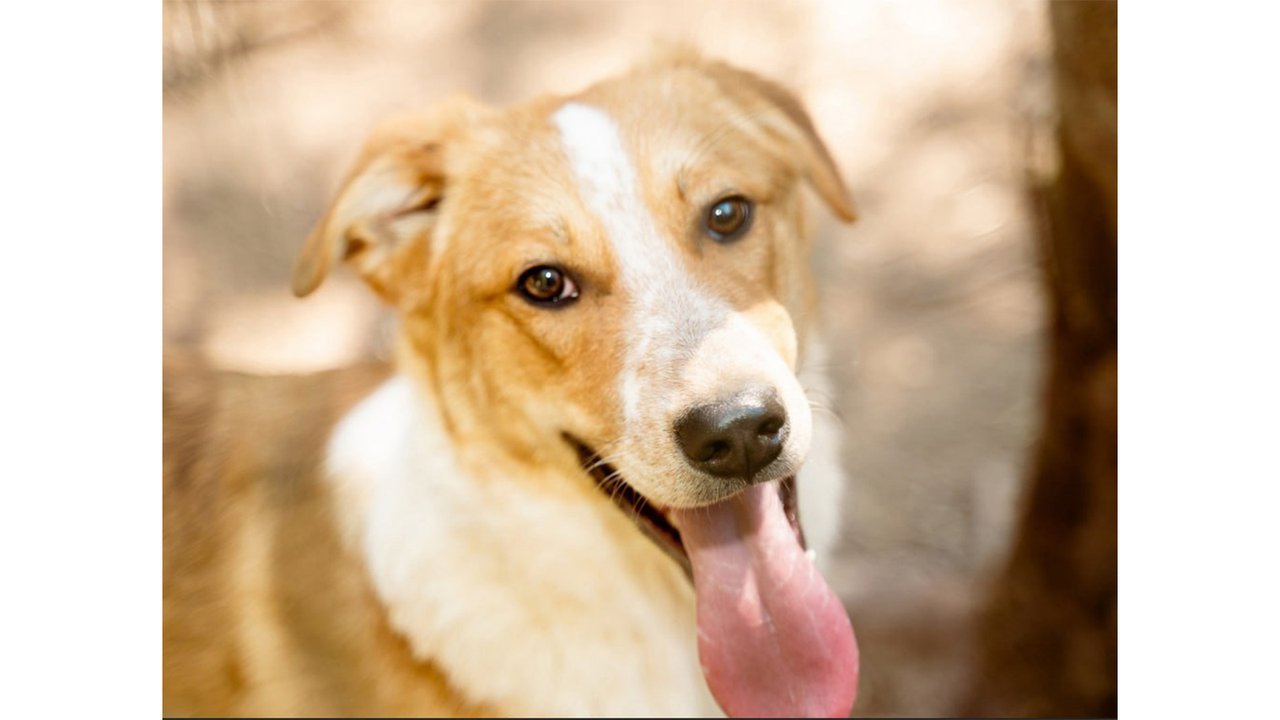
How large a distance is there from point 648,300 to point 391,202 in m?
0.55

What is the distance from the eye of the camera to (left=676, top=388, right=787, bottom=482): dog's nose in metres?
1.51

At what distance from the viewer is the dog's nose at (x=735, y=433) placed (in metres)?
1.51

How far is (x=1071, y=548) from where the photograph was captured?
238 cm

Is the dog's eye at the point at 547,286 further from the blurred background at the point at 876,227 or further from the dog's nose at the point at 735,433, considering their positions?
the blurred background at the point at 876,227

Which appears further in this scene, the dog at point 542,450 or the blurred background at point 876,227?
the blurred background at point 876,227

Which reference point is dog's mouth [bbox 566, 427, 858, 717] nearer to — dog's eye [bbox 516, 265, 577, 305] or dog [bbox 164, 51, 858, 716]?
dog [bbox 164, 51, 858, 716]

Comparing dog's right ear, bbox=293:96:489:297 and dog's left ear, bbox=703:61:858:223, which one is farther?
dog's left ear, bbox=703:61:858:223

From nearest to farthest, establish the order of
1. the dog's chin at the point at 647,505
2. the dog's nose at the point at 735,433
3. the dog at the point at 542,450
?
the dog's nose at the point at 735,433 → the dog at the point at 542,450 → the dog's chin at the point at 647,505

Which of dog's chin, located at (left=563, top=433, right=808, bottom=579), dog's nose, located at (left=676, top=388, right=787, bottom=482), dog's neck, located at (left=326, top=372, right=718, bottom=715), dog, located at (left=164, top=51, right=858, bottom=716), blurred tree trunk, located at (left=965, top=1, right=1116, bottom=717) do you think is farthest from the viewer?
blurred tree trunk, located at (left=965, top=1, right=1116, bottom=717)

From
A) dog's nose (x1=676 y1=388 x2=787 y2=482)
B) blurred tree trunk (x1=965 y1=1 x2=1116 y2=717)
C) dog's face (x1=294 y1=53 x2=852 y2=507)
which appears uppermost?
dog's face (x1=294 y1=53 x2=852 y2=507)
